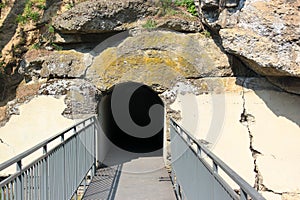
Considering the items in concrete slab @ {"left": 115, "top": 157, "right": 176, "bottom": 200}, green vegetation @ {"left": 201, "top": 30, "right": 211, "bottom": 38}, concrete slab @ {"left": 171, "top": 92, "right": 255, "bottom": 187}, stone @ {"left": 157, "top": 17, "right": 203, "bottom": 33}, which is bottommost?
concrete slab @ {"left": 115, "top": 157, "right": 176, "bottom": 200}

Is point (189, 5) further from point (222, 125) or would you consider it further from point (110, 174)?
point (110, 174)

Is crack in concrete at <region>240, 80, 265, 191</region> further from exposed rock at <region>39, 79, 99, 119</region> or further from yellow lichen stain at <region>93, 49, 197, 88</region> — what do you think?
exposed rock at <region>39, 79, 99, 119</region>

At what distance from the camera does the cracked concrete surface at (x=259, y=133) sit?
23.3 feet

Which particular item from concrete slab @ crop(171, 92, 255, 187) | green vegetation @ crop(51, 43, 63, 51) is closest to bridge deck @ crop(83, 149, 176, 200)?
concrete slab @ crop(171, 92, 255, 187)

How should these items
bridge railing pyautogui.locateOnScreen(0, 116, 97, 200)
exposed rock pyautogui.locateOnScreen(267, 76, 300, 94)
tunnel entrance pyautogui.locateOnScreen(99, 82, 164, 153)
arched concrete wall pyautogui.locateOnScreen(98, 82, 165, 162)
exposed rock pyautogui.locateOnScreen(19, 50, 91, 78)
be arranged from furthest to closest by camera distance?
tunnel entrance pyautogui.locateOnScreen(99, 82, 164, 153) → arched concrete wall pyautogui.locateOnScreen(98, 82, 165, 162) → exposed rock pyautogui.locateOnScreen(19, 50, 91, 78) → exposed rock pyautogui.locateOnScreen(267, 76, 300, 94) → bridge railing pyautogui.locateOnScreen(0, 116, 97, 200)

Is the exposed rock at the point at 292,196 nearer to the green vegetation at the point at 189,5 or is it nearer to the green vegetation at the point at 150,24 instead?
the green vegetation at the point at 189,5

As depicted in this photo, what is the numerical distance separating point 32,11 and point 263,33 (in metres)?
4.82

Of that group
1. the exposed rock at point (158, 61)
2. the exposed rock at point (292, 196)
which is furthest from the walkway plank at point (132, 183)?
the exposed rock at point (292, 196)

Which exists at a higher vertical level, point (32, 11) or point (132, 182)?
point (32, 11)

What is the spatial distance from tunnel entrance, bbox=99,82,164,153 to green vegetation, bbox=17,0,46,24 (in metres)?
2.89

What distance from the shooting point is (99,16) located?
7250mm

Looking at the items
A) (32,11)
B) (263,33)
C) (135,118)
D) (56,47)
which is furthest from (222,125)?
(135,118)

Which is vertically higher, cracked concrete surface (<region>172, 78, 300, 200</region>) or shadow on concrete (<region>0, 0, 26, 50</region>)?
shadow on concrete (<region>0, 0, 26, 50</region>)

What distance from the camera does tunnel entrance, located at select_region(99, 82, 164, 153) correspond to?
10453 millimetres
